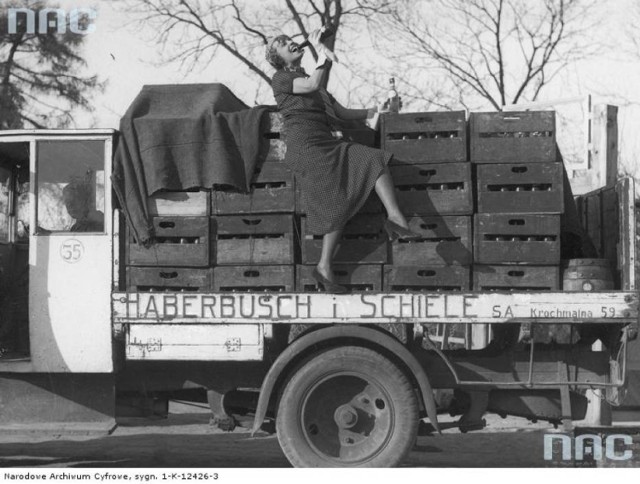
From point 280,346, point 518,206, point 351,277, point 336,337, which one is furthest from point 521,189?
point 280,346

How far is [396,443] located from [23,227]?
3.17 metres

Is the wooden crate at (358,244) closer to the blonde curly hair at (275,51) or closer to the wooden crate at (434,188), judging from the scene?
the wooden crate at (434,188)

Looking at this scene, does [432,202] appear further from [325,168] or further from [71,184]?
[71,184]

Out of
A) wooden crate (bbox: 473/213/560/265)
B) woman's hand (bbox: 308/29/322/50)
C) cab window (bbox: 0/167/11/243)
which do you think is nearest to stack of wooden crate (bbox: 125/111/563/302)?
wooden crate (bbox: 473/213/560/265)

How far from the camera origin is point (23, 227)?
7.07 metres

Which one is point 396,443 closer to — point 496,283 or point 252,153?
point 496,283

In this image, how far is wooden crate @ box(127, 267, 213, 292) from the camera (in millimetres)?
6070

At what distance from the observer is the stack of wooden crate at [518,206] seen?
5941 mm

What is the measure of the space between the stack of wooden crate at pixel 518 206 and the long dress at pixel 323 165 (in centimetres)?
66

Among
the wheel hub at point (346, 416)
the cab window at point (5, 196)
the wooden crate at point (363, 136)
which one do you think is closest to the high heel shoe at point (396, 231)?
the wooden crate at point (363, 136)

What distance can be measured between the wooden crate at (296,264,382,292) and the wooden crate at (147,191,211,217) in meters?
0.72

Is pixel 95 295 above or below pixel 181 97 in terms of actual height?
below

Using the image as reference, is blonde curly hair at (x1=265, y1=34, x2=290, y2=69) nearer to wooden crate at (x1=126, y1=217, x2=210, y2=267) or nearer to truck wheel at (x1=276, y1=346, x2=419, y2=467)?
wooden crate at (x1=126, y1=217, x2=210, y2=267)
